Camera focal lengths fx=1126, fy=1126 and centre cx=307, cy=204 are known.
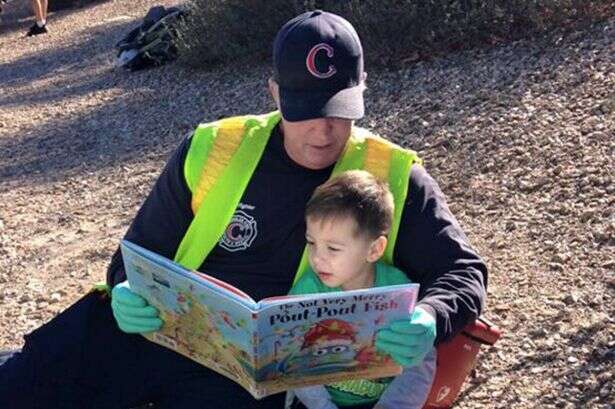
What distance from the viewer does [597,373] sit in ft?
12.4

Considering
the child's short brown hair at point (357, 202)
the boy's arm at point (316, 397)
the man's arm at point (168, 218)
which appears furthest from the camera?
the man's arm at point (168, 218)

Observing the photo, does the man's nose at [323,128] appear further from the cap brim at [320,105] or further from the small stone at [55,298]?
the small stone at [55,298]

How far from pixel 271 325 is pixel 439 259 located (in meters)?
0.59

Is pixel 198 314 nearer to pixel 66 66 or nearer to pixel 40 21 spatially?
pixel 66 66

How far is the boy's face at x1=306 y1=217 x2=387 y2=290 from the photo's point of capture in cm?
301

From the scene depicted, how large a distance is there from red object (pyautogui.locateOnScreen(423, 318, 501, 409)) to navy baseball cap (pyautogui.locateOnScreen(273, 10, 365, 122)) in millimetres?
719

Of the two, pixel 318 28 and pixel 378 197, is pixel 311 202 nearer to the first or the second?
pixel 378 197

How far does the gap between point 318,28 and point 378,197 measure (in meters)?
0.54

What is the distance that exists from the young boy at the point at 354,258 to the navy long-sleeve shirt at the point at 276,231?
0.35 feet

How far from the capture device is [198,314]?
9.55 feet

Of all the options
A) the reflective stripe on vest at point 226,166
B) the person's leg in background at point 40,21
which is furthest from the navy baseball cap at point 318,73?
the person's leg in background at point 40,21

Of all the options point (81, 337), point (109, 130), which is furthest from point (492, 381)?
point (109, 130)

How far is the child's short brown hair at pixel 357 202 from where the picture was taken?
299 centimetres

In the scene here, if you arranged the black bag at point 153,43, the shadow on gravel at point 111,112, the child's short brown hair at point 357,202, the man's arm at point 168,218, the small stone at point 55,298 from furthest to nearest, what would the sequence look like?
the black bag at point 153,43 < the shadow on gravel at point 111,112 < the small stone at point 55,298 < the man's arm at point 168,218 < the child's short brown hair at point 357,202
